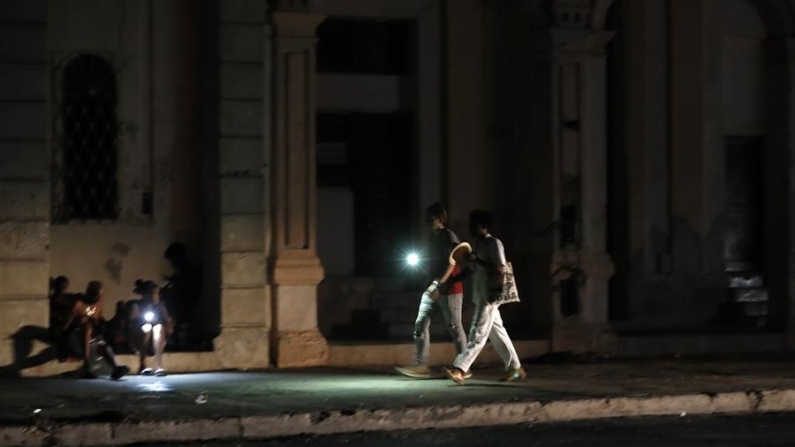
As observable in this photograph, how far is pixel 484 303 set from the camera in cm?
1323

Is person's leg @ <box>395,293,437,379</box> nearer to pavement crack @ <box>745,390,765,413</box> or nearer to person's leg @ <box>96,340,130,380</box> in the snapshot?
person's leg @ <box>96,340,130,380</box>

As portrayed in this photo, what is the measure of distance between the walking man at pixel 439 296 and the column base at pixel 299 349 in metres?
1.57

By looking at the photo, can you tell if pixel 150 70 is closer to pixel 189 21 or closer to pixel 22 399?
pixel 189 21

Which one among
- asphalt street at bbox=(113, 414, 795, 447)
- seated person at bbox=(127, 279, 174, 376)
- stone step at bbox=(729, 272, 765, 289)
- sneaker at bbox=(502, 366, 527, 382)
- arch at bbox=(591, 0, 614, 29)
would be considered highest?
arch at bbox=(591, 0, 614, 29)

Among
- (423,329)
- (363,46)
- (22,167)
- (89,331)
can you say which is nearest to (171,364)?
(89,331)

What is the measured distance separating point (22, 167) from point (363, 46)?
4.74 metres

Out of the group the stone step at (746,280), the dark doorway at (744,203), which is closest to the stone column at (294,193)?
the stone step at (746,280)

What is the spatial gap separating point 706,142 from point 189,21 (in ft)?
23.1

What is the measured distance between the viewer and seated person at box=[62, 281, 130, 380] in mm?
13758

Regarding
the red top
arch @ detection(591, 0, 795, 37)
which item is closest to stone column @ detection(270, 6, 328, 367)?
the red top

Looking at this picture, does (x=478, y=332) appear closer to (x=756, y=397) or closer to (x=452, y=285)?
(x=452, y=285)

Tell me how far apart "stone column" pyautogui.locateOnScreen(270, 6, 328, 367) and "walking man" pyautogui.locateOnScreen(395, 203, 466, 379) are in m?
1.66

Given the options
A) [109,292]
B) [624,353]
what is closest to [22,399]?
[109,292]

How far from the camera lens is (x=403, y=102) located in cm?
1711
